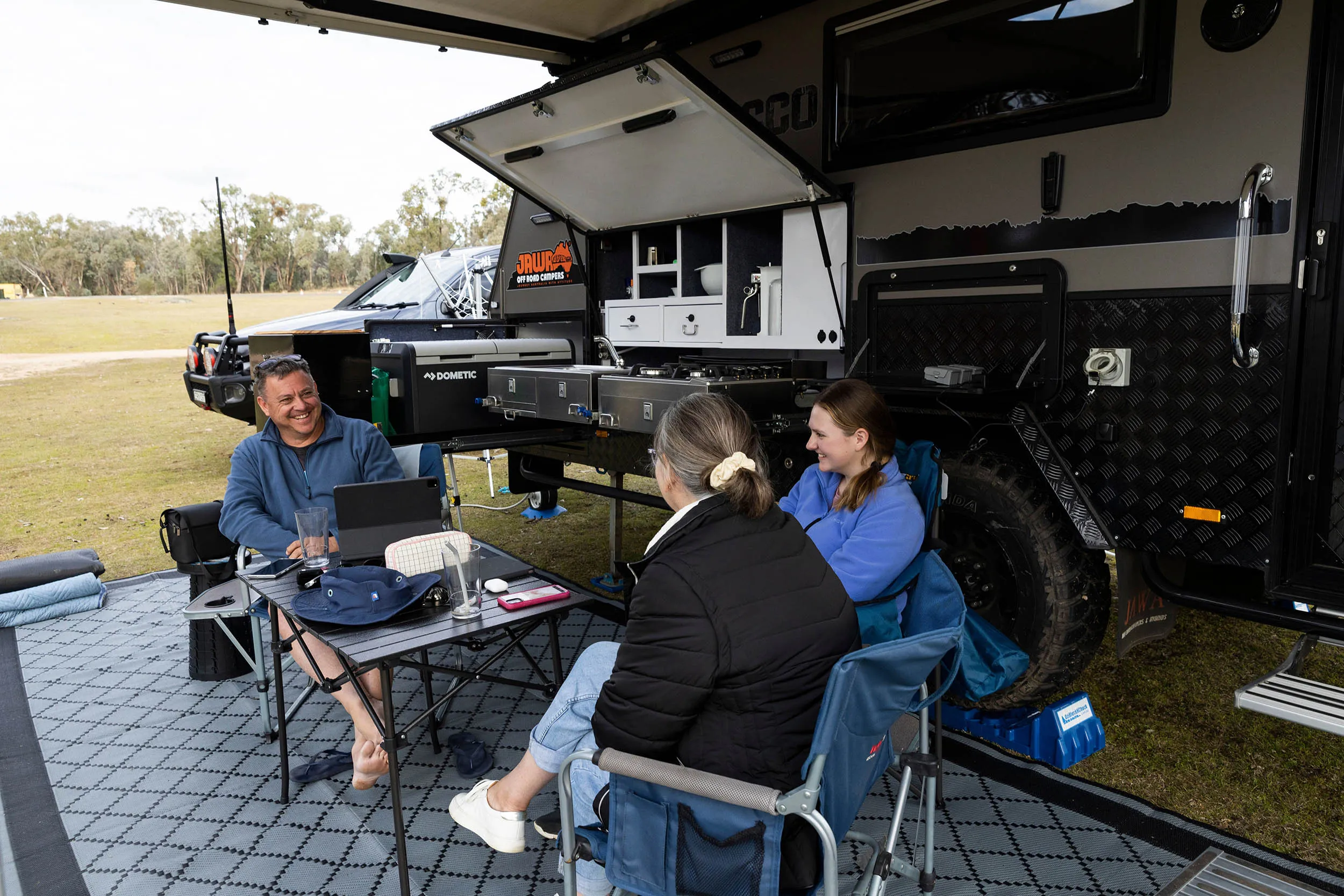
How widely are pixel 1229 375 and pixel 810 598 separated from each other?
1.46 meters

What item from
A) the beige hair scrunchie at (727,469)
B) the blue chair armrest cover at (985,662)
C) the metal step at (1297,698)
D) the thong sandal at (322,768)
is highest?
the beige hair scrunchie at (727,469)

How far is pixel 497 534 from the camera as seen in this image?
5.47 metres

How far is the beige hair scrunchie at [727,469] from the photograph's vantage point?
4.51 ft

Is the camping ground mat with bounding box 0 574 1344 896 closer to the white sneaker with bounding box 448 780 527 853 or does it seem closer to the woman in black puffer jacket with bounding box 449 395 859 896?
the white sneaker with bounding box 448 780 527 853

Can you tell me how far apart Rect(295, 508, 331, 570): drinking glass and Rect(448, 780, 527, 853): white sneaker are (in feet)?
2.45

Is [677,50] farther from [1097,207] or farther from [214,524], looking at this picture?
[214,524]

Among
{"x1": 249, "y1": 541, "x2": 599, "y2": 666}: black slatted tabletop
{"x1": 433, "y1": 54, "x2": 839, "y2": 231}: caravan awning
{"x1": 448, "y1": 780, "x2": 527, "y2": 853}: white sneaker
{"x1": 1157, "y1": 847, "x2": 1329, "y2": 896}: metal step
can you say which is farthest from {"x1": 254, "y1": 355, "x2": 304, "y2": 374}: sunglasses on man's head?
{"x1": 1157, "y1": 847, "x2": 1329, "y2": 896}: metal step

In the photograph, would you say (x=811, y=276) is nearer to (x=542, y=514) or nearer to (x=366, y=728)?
(x=366, y=728)

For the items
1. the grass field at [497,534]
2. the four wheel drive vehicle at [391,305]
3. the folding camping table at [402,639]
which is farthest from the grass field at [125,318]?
the folding camping table at [402,639]

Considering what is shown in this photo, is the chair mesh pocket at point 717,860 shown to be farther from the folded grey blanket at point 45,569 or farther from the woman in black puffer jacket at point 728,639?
the folded grey blanket at point 45,569

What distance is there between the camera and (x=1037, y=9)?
2363 mm

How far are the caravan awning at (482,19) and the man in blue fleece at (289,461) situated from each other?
1759 mm

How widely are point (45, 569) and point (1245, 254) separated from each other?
4.95 m

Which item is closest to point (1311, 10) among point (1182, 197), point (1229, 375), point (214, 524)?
point (1182, 197)
